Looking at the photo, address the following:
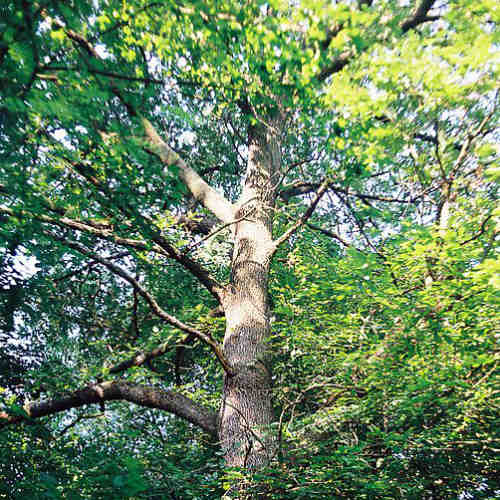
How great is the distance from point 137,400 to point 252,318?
1800 mm

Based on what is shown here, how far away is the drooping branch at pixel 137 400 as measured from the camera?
5.14 m

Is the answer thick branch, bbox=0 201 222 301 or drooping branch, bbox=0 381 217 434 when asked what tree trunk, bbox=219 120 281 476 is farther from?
→ thick branch, bbox=0 201 222 301

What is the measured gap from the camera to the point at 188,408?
520 centimetres

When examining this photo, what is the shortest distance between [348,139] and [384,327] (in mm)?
2393

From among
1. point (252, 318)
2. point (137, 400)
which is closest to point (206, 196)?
point (252, 318)

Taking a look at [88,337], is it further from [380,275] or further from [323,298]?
[380,275]

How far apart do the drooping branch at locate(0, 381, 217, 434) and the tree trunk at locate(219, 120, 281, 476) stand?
279 mm

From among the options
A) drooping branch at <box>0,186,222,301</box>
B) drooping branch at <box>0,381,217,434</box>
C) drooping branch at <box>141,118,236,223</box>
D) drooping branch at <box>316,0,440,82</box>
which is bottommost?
drooping branch at <box>0,381,217,434</box>

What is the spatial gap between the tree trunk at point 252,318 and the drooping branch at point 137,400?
0.92 ft

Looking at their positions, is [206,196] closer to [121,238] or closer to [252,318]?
[121,238]

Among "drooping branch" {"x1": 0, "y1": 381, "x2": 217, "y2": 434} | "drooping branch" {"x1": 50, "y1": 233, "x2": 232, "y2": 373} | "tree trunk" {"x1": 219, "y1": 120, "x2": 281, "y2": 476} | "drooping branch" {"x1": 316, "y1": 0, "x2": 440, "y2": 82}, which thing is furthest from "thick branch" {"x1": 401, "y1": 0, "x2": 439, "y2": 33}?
"drooping branch" {"x1": 0, "y1": 381, "x2": 217, "y2": 434}

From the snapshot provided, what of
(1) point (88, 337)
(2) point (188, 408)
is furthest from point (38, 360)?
(2) point (188, 408)

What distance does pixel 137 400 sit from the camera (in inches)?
203

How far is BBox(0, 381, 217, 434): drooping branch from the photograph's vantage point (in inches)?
202
